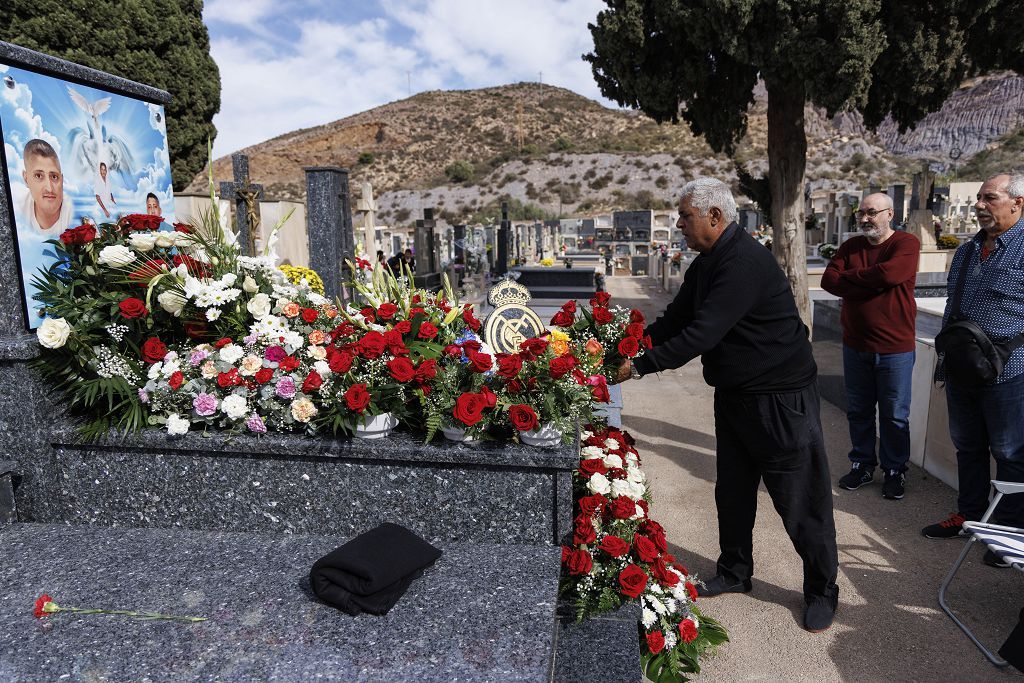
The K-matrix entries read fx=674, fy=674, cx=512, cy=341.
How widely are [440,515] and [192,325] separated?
1294 mm

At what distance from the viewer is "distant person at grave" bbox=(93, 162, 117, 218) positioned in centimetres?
299

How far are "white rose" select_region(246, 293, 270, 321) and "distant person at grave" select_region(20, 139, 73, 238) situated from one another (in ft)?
2.82

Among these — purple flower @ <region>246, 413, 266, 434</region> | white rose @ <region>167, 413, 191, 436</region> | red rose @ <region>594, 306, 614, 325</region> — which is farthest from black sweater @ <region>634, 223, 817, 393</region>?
white rose @ <region>167, 413, 191, 436</region>

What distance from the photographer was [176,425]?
252 centimetres

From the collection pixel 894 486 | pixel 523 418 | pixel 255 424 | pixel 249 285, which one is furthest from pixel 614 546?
pixel 894 486

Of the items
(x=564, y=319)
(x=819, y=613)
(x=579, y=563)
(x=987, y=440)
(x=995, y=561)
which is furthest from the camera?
(x=987, y=440)

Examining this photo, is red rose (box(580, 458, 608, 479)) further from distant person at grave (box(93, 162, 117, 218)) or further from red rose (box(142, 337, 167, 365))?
distant person at grave (box(93, 162, 117, 218))

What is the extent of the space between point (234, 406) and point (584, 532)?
1.36m

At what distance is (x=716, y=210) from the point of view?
2.73 m

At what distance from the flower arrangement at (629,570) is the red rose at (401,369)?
761 millimetres

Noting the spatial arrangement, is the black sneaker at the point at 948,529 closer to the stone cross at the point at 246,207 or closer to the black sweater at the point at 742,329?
the black sweater at the point at 742,329

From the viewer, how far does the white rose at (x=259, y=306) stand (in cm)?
269

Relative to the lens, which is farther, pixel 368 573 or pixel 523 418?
pixel 523 418

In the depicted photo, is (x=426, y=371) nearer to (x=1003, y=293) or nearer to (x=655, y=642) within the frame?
(x=655, y=642)
